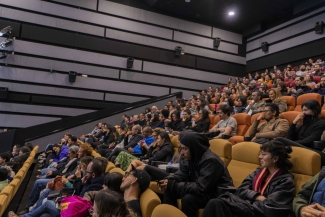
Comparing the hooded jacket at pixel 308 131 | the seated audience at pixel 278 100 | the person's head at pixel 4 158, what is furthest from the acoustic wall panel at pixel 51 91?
the hooded jacket at pixel 308 131

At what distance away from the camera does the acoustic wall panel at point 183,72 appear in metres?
7.79

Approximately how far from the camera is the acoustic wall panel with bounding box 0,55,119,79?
6.34m

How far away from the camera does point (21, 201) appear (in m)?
3.17

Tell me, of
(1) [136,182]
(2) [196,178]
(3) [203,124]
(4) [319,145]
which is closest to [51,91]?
(3) [203,124]

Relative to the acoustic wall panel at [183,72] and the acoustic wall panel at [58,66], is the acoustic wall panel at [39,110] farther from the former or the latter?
the acoustic wall panel at [183,72]

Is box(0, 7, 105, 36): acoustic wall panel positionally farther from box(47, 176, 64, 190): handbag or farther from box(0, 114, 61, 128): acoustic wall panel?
box(47, 176, 64, 190): handbag

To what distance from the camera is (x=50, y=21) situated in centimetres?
666

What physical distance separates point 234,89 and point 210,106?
4.08 feet

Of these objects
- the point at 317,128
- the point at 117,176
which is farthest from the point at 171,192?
the point at 317,128

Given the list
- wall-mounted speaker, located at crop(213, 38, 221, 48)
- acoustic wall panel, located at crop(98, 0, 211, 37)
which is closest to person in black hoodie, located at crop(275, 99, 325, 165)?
acoustic wall panel, located at crop(98, 0, 211, 37)

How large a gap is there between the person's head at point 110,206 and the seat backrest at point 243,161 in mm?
1052

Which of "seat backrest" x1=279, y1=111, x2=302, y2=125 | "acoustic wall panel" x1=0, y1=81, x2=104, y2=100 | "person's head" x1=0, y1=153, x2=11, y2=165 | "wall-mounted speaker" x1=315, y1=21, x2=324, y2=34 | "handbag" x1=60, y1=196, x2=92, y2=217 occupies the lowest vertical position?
"person's head" x1=0, y1=153, x2=11, y2=165

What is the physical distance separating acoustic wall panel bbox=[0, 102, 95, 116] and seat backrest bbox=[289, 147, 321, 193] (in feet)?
19.7

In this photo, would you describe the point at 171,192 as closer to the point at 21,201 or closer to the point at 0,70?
the point at 21,201
